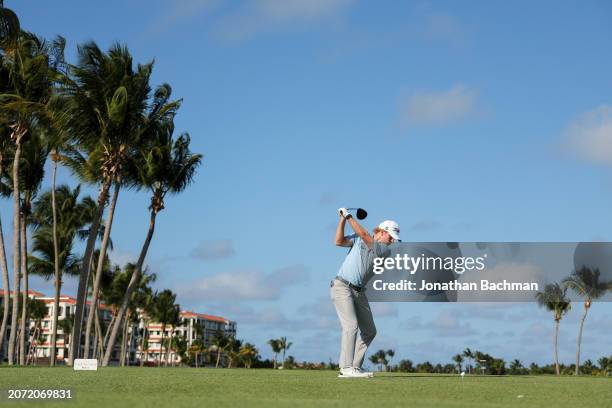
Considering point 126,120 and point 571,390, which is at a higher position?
point 126,120

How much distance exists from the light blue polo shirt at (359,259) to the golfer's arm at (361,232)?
0.14 m

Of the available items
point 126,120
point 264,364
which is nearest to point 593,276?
point 126,120

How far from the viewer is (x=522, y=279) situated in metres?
35.2

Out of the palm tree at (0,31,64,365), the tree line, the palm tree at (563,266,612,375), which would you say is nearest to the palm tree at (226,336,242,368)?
the palm tree at (563,266,612,375)

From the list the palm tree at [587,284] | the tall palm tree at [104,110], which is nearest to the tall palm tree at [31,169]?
the tall palm tree at [104,110]

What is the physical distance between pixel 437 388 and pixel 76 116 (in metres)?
26.7

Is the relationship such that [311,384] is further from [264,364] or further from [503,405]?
[264,364]

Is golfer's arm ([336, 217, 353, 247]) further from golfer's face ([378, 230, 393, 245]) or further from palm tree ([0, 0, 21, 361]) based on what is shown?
palm tree ([0, 0, 21, 361])

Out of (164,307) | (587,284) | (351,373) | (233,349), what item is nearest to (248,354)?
(233,349)

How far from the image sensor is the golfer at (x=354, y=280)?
405 inches

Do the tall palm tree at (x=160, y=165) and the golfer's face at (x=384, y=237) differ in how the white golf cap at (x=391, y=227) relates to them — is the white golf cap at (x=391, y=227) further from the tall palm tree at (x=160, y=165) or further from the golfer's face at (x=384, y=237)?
the tall palm tree at (x=160, y=165)

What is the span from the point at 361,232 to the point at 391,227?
440mm

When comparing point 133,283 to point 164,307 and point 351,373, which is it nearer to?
point 351,373

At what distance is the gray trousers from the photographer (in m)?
10.4
